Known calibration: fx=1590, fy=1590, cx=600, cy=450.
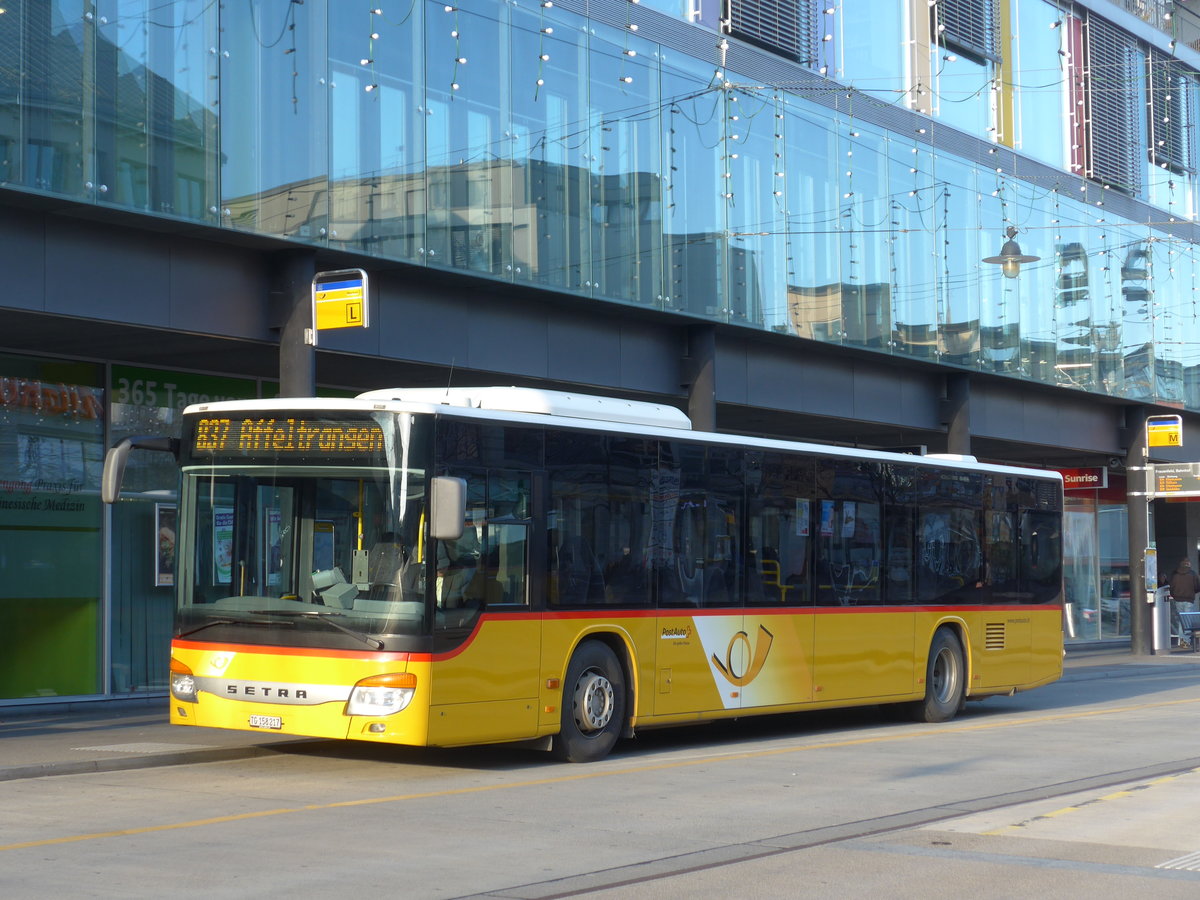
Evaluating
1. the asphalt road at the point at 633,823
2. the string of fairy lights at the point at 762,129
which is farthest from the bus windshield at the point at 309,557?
the string of fairy lights at the point at 762,129

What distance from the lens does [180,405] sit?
64.9 feet

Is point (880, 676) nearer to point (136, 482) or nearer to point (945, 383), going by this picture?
point (136, 482)

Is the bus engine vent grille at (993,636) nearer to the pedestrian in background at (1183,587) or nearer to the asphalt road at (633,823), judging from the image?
the asphalt road at (633,823)

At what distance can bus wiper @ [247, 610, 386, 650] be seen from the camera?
11539 millimetres

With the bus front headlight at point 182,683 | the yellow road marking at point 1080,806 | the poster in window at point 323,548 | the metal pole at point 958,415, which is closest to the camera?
the yellow road marking at point 1080,806

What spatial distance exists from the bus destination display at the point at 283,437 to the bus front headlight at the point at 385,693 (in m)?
1.67

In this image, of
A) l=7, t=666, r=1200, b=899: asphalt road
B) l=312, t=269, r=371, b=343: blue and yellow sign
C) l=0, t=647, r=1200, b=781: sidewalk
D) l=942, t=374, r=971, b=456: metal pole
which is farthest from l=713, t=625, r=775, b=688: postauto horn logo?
l=942, t=374, r=971, b=456: metal pole

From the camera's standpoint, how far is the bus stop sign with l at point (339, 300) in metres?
16.5

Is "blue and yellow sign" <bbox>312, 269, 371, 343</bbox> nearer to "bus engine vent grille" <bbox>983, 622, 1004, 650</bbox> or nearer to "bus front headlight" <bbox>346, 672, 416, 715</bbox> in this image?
"bus front headlight" <bbox>346, 672, 416, 715</bbox>

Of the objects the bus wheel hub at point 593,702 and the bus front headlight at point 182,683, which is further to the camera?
the bus wheel hub at point 593,702

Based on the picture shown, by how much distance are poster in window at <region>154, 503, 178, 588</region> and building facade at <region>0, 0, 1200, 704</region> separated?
0.05 meters

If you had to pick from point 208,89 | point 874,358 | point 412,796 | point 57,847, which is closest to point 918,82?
point 874,358

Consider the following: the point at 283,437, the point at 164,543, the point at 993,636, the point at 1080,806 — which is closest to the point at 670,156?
the point at 993,636

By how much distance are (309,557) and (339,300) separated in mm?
5494
